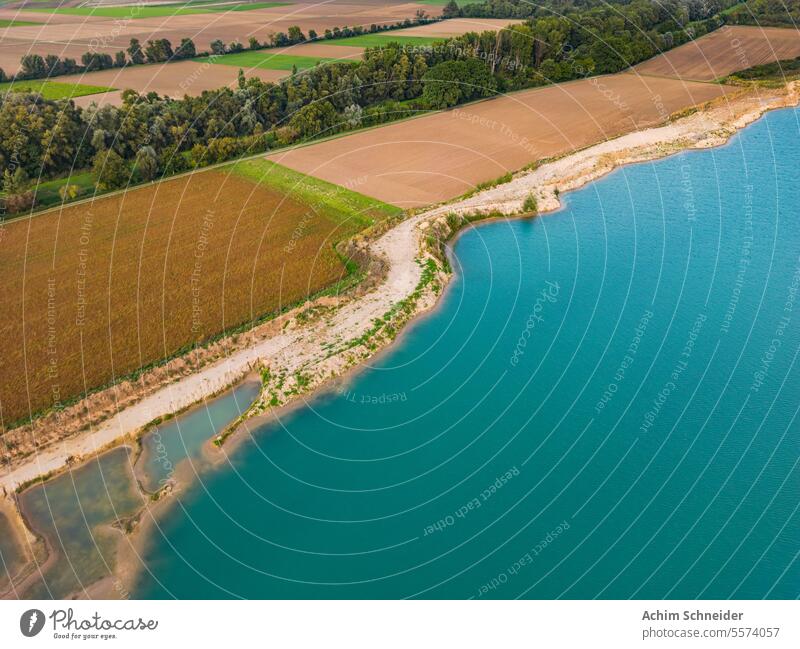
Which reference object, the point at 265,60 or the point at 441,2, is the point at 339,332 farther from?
the point at 441,2

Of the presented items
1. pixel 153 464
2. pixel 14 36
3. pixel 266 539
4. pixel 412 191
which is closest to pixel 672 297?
pixel 412 191

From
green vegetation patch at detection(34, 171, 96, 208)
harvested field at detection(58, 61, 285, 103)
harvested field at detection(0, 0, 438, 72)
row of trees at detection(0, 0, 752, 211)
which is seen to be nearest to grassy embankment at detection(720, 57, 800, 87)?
row of trees at detection(0, 0, 752, 211)

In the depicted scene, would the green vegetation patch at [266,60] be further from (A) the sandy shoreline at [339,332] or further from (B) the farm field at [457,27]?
(A) the sandy shoreline at [339,332]

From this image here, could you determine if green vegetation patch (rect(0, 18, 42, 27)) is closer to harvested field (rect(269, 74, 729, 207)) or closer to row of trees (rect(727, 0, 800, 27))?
harvested field (rect(269, 74, 729, 207))

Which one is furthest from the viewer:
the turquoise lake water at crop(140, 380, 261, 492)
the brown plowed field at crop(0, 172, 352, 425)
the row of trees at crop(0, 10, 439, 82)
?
the row of trees at crop(0, 10, 439, 82)

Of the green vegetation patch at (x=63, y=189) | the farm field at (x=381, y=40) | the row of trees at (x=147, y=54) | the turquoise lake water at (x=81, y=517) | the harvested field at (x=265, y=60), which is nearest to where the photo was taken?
the turquoise lake water at (x=81, y=517)

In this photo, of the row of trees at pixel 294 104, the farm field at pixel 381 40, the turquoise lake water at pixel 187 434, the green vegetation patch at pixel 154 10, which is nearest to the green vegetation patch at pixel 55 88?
the row of trees at pixel 294 104

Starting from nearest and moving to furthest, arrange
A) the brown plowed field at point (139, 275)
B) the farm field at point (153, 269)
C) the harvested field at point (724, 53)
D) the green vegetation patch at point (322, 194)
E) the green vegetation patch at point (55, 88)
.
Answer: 1. the brown plowed field at point (139, 275)
2. the farm field at point (153, 269)
3. the green vegetation patch at point (322, 194)
4. the green vegetation patch at point (55, 88)
5. the harvested field at point (724, 53)
